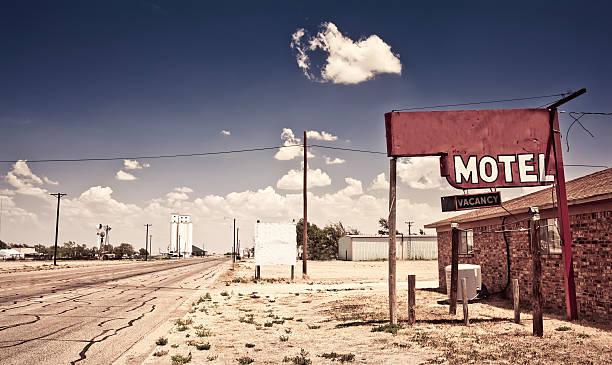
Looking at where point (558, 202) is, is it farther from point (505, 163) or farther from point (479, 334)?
point (479, 334)

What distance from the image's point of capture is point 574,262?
1192cm

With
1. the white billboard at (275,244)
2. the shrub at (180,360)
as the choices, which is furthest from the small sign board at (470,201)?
the white billboard at (275,244)

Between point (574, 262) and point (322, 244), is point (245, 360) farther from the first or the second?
point (322, 244)

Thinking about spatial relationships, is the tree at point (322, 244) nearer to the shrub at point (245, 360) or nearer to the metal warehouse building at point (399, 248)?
the metal warehouse building at point (399, 248)

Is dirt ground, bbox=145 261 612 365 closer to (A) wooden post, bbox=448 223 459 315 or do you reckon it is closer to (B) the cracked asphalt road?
(A) wooden post, bbox=448 223 459 315

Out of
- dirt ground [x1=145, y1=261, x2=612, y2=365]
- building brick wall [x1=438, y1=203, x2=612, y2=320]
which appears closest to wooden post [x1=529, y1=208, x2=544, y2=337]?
dirt ground [x1=145, y1=261, x2=612, y2=365]

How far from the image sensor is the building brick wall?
10766mm

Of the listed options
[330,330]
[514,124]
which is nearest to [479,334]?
[330,330]

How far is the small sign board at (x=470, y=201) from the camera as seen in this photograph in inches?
422

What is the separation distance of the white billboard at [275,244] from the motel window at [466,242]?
36.2 ft

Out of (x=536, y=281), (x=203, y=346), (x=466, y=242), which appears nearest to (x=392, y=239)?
(x=536, y=281)

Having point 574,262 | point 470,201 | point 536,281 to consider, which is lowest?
point 536,281

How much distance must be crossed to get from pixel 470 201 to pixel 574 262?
394cm

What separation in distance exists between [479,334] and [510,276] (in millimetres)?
6718
